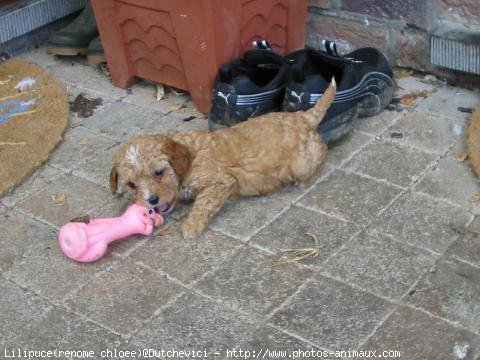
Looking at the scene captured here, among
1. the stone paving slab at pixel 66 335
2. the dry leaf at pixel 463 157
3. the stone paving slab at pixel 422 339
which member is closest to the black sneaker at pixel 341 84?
the dry leaf at pixel 463 157

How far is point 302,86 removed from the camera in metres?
3.99

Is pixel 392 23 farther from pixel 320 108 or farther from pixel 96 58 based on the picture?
pixel 96 58

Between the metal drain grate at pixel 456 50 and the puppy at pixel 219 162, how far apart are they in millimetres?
1019

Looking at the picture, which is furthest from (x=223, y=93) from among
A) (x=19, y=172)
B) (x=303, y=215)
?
(x=19, y=172)

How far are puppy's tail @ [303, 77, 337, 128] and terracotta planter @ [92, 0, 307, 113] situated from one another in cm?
75

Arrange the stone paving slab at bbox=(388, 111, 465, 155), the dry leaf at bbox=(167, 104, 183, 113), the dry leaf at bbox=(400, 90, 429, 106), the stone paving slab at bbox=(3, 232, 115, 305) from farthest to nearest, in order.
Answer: the dry leaf at bbox=(167, 104, 183, 113), the dry leaf at bbox=(400, 90, 429, 106), the stone paving slab at bbox=(388, 111, 465, 155), the stone paving slab at bbox=(3, 232, 115, 305)

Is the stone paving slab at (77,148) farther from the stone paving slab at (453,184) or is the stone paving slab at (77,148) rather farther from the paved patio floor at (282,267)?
the stone paving slab at (453,184)

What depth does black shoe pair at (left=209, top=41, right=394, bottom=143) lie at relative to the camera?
4051 millimetres

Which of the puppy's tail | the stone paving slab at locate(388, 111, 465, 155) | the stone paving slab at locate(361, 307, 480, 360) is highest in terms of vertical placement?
the puppy's tail

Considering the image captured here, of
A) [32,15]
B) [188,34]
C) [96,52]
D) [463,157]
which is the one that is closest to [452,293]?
[463,157]

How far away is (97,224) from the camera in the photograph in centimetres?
338

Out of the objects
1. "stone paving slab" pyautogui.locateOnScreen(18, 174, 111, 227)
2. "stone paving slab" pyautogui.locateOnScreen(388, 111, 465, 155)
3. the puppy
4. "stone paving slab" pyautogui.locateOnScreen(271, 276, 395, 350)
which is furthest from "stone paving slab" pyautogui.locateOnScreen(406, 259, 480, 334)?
"stone paving slab" pyautogui.locateOnScreen(18, 174, 111, 227)

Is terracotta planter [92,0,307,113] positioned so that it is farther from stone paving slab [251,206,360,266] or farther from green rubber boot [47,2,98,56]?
stone paving slab [251,206,360,266]

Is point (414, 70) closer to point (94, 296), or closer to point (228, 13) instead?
point (228, 13)
